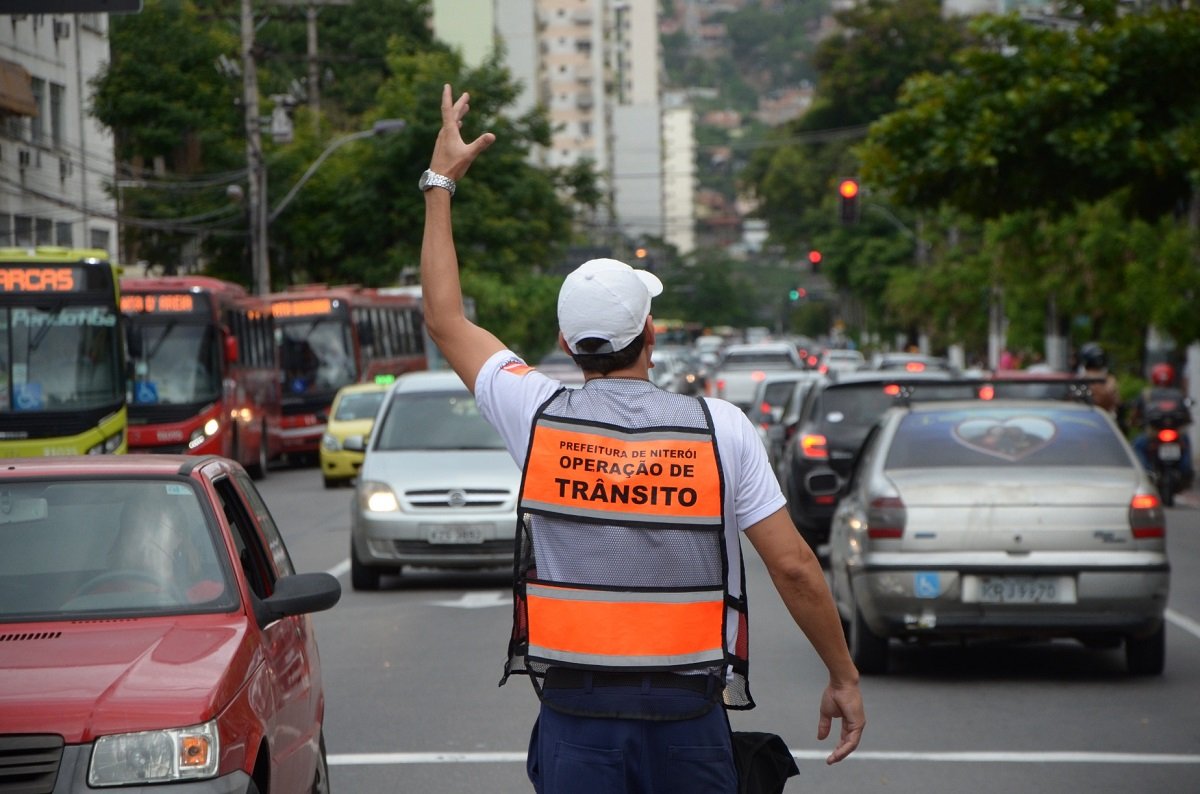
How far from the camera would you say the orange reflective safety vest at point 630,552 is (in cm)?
399

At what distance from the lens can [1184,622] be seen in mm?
12938

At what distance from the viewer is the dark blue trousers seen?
398 cm

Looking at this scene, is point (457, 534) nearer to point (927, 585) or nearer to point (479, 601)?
point (479, 601)

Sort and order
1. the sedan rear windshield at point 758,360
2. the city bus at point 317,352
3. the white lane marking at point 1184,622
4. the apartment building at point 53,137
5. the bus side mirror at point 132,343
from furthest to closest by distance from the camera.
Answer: the sedan rear windshield at point 758,360, the apartment building at point 53,137, the city bus at point 317,352, the bus side mirror at point 132,343, the white lane marking at point 1184,622

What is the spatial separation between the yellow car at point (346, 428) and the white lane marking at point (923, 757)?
18.3 meters

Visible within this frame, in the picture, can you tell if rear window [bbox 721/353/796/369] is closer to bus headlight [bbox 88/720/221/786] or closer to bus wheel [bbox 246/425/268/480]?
bus wheel [bbox 246/425/268/480]

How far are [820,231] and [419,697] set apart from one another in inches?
2944

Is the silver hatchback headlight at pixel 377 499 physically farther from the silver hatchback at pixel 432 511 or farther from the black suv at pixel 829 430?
the black suv at pixel 829 430

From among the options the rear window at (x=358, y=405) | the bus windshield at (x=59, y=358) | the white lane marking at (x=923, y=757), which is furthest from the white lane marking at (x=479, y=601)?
the rear window at (x=358, y=405)

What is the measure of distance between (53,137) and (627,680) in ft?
147

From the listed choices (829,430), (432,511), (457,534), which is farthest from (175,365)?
(457,534)

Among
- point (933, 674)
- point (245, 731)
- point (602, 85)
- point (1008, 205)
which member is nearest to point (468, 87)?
point (1008, 205)

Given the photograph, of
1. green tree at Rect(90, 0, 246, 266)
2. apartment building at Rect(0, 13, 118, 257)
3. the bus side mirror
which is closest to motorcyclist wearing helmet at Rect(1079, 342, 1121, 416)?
the bus side mirror

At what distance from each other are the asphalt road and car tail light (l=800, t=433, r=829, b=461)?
3.45m
